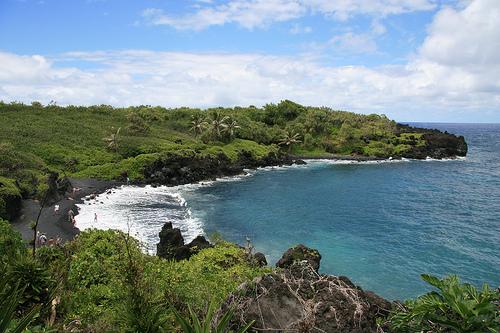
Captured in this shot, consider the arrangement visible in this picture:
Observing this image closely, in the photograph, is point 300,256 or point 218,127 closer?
point 300,256

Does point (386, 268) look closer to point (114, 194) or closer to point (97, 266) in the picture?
point (97, 266)

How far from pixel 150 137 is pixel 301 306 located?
82.8 meters

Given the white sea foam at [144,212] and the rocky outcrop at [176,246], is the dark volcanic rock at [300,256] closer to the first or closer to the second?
the rocky outcrop at [176,246]

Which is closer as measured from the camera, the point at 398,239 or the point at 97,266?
the point at 97,266

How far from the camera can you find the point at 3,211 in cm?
4019

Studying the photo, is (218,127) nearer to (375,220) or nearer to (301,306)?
(375,220)

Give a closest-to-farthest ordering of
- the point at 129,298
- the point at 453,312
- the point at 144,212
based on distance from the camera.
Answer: the point at 453,312 → the point at 129,298 → the point at 144,212

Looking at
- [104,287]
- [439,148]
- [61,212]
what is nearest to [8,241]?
[104,287]

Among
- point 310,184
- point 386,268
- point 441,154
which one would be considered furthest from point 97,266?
point 441,154

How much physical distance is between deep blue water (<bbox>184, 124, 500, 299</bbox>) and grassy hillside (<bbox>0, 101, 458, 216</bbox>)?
1694 centimetres

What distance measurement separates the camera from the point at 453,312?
724 cm

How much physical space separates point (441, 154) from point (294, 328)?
357ft

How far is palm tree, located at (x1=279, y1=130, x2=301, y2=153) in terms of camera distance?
10925 centimetres

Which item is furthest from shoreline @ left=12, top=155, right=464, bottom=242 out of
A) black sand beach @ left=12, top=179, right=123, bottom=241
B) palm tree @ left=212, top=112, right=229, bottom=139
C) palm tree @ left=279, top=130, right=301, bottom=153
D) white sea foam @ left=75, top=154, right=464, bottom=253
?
palm tree @ left=279, top=130, right=301, bottom=153
